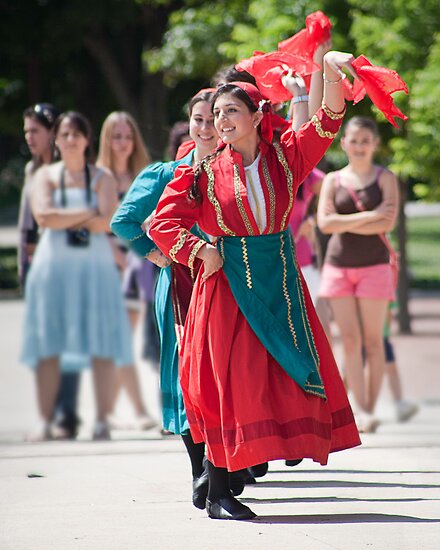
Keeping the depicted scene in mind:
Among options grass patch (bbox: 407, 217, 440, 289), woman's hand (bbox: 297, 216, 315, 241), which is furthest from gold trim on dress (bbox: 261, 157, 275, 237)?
grass patch (bbox: 407, 217, 440, 289)

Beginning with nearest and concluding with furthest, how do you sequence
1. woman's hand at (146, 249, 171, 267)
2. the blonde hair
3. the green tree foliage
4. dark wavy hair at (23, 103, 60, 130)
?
woman's hand at (146, 249, 171, 267) → dark wavy hair at (23, 103, 60, 130) → the blonde hair → the green tree foliage

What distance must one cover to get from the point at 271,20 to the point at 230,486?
9.41 meters

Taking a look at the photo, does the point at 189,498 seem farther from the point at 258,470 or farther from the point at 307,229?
the point at 307,229

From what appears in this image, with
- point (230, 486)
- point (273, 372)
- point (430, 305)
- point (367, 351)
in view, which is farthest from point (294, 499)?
point (430, 305)

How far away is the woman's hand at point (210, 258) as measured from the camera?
19.1ft

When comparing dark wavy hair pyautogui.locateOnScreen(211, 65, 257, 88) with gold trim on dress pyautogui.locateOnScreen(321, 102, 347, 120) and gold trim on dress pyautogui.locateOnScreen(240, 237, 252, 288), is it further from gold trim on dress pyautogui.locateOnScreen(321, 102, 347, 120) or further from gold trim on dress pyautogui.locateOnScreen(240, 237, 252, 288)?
gold trim on dress pyautogui.locateOnScreen(240, 237, 252, 288)

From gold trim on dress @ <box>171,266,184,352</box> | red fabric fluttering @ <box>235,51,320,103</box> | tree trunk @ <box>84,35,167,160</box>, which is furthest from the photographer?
tree trunk @ <box>84,35,167,160</box>

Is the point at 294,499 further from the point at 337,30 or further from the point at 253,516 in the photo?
the point at 337,30

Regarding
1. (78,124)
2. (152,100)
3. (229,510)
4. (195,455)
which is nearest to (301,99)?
(195,455)

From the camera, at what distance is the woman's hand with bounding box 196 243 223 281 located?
5.82 metres

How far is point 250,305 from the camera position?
580 centimetres

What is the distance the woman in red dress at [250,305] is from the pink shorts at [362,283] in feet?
10.1

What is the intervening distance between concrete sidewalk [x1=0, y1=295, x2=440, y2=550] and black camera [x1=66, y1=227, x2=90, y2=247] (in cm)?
132

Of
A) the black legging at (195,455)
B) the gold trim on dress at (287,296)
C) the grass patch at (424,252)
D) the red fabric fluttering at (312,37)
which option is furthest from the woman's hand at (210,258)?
the grass patch at (424,252)
